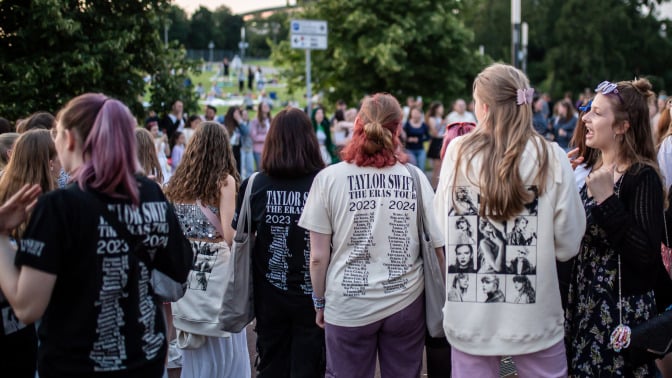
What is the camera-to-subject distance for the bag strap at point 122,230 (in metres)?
2.76

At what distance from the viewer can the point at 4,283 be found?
2.76 meters

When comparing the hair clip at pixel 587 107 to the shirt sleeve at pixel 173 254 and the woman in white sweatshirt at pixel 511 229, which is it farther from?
the shirt sleeve at pixel 173 254

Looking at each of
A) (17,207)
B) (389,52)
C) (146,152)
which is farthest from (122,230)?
(389,52)

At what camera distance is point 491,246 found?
3.32 m

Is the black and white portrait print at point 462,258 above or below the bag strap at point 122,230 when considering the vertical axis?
below

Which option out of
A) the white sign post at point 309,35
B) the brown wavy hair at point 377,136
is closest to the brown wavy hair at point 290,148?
the brown wavy hair at point 377,136

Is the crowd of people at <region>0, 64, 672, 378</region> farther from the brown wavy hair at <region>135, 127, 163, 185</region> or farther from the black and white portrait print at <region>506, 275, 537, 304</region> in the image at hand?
the brown wavy hair at <region>135, 127, 163, 185</region>

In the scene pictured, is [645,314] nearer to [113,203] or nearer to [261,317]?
[261,317]

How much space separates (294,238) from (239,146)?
12.4 meters

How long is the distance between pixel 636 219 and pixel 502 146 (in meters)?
0.78

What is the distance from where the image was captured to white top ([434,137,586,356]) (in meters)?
3.28

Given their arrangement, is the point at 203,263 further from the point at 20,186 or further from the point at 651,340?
the point at 651,340

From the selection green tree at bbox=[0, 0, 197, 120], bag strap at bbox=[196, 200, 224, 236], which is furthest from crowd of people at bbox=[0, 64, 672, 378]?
green tree at bbox=[0, 0, 197, 120]

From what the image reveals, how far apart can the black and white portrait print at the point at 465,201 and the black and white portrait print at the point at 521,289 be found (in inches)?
13.0
